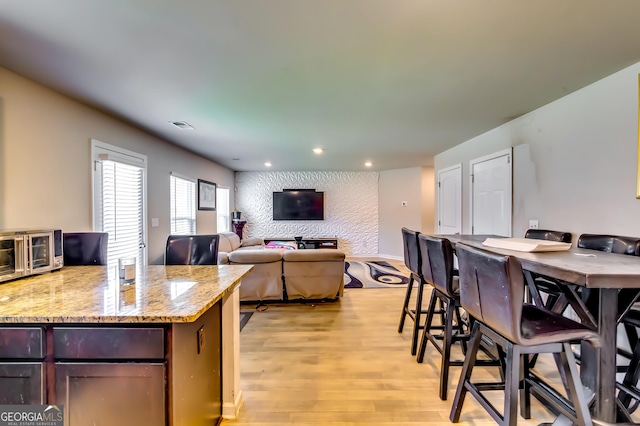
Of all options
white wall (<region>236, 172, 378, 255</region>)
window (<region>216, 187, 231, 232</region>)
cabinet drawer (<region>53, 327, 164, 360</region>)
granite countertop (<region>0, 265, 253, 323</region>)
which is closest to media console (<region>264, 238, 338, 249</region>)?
white wall (<region>236, 172, 378, 255</region>)

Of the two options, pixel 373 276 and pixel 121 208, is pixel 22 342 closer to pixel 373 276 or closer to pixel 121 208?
pixel 121 208

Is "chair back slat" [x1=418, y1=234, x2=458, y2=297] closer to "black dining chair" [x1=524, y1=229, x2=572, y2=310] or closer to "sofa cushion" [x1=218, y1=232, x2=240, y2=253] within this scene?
"black dining chair" [x1=524, y1=229, x2=572, y2=310]

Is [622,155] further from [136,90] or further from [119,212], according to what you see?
[119,212]

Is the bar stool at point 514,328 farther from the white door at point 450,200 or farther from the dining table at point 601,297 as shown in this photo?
the white door at point 450,200

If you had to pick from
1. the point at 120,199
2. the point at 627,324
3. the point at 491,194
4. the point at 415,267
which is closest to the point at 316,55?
the point at 415,267

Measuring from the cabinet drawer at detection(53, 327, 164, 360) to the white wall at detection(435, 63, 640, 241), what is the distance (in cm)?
321

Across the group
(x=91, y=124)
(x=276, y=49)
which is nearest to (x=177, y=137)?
(x=91, y=124)

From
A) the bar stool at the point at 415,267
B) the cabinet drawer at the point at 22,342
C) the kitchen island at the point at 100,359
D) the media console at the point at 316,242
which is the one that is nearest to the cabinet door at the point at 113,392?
the kitchen island at the point at 100,359

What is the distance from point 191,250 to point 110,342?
58.8 inches

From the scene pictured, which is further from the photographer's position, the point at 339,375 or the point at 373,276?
the point at 373,276

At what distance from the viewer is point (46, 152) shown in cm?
226

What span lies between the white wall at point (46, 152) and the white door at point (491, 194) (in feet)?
13.4

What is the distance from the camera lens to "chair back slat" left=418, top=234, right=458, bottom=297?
196cm

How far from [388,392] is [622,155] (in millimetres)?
2565
